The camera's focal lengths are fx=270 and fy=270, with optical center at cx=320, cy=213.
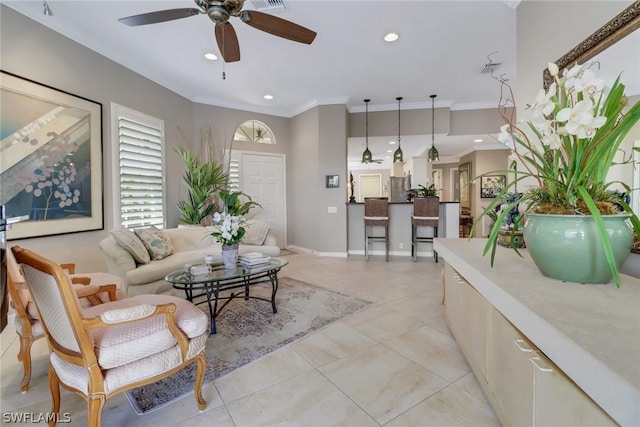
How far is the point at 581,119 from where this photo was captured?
1.01 m

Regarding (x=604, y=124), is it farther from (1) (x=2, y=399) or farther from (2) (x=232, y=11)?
(1) (x=2, y=399)

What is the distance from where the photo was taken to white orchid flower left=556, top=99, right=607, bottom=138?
39.4 inches

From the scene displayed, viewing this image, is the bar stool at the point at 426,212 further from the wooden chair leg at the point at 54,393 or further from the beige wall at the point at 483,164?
the wooden chair leg at the point at 54,393

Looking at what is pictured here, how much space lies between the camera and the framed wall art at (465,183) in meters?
8.06

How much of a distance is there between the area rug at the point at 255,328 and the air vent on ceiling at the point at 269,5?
3040 millimetres

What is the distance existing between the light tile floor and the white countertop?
0.77 m

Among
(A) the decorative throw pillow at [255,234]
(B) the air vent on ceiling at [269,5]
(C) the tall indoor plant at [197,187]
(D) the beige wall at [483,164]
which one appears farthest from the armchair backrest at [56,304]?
(D) the beige wall at [483,164]

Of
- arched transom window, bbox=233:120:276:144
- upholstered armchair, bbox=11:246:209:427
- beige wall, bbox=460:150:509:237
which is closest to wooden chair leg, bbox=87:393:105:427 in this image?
upholstered armchair, bbox=11:246:209:427

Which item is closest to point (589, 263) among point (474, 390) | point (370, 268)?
point (474, 390)

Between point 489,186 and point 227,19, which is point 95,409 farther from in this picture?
point 489,186

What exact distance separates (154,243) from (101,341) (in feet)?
7.36

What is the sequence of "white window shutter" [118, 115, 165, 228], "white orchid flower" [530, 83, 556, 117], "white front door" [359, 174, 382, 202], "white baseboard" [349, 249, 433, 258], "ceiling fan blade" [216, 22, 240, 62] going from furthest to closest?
1. "white front door" [359, 174, 382, 202]
2. "white baseboard" [349, 249, 433, 258]
3. "white window shutter" [118, 115, 165, 228]
4. "ceiling fan blade" [216, 22, 240, 62]
5. "white orchid flower" [530, 83, 556, 117]

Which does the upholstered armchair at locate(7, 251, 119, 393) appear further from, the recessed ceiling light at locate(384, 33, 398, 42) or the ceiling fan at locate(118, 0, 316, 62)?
the recessed ceiling light at locate(384, 33, 398, 42)

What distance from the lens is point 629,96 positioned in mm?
1212
